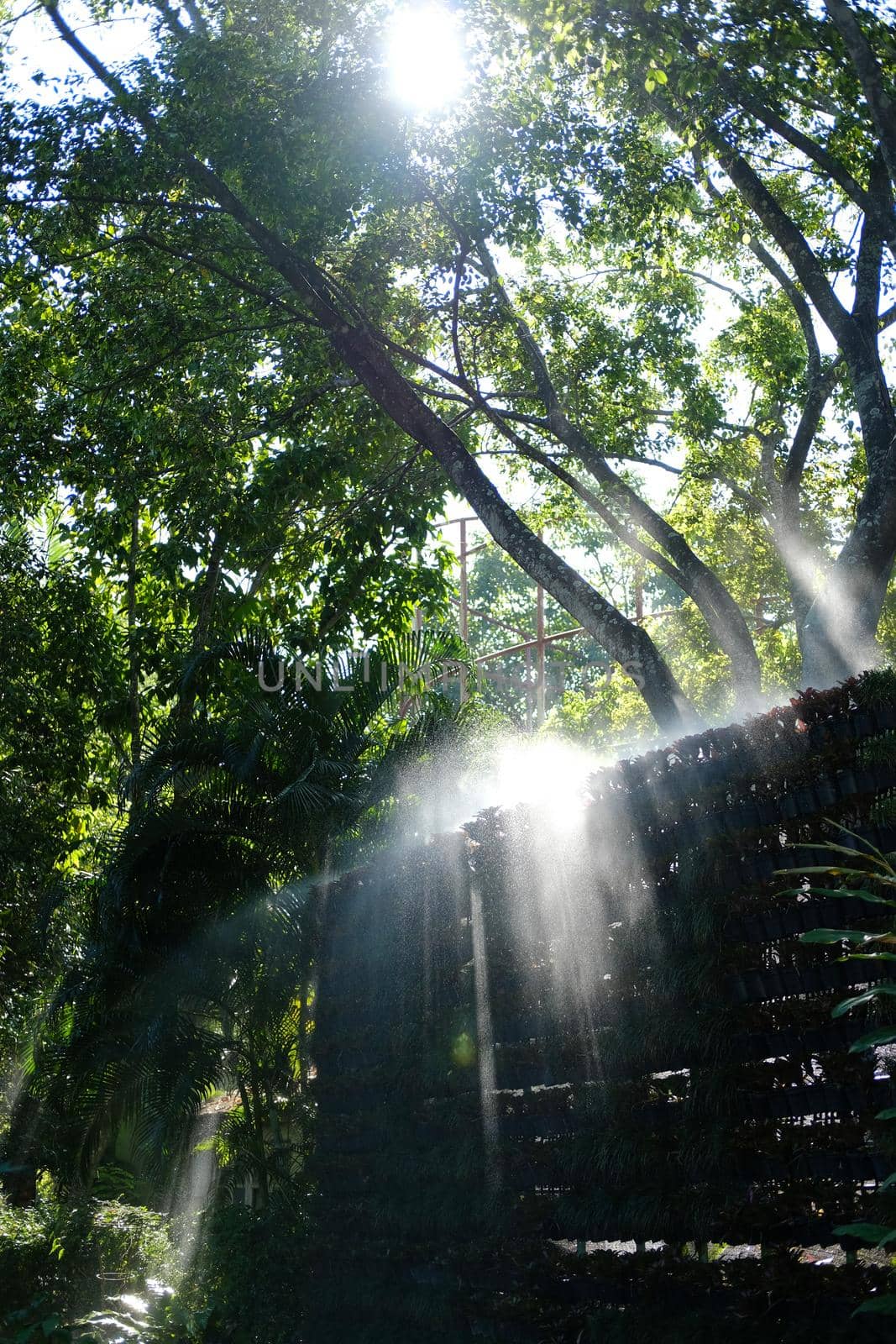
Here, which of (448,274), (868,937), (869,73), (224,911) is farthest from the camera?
(448,274)

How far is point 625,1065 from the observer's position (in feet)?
16.9

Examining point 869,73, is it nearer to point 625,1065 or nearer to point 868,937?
point 625,1065

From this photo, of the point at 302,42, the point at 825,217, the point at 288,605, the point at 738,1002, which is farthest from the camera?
the point at 288,605

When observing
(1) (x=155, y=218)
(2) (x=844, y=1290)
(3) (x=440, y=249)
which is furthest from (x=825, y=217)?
(2) (x=844, y=1290)

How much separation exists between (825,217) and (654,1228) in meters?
10.5

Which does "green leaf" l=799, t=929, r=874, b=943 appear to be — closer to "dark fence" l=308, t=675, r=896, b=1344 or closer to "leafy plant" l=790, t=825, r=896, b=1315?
"leafy plant" l=790, t=825, r=896, b=1315

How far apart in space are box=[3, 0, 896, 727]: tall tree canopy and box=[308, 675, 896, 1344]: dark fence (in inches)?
108

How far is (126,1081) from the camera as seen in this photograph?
328 inches

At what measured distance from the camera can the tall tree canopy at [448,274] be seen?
8.75 m

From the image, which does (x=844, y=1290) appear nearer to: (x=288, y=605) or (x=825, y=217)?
(x=288, y=605)

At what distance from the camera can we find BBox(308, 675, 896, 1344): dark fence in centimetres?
432

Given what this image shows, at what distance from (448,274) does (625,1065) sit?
8.05 metres

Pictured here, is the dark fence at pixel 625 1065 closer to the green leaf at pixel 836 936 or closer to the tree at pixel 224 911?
the green leaf at pixel 836 936

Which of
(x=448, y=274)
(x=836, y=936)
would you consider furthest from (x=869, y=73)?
(x=836, y=936)
